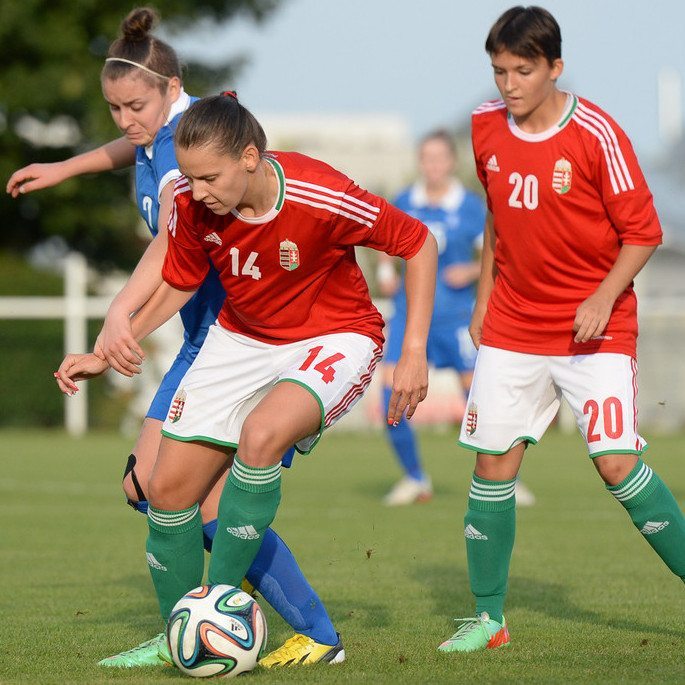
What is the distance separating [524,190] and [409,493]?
5.72m

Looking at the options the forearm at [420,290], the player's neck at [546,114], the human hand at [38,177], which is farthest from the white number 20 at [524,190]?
the human hand at [38,177]

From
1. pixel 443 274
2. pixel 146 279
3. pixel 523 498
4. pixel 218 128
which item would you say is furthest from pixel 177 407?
pixel 523 498

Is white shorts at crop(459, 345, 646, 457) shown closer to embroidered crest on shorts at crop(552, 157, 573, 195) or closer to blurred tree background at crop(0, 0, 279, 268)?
embroidered crest on shorts at crop(552, 157, 573, 195)

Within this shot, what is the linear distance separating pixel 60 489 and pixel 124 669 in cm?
748

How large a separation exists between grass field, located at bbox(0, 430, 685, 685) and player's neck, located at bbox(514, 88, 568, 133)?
1.94 metres

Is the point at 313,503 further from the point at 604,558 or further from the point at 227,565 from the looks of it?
the point at 227,565

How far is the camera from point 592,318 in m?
4.82

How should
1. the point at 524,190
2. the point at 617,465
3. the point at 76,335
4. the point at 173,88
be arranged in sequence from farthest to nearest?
the point at 76,335, the point at 173,88, the point at 524,190, the point at 617,465

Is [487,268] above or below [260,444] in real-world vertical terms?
above

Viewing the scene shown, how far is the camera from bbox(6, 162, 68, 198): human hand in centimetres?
573

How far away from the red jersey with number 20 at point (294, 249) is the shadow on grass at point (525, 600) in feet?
5.29

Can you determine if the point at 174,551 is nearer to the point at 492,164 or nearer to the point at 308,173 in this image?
the point at 308,173

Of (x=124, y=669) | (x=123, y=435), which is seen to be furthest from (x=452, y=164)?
(x=123, y=435)

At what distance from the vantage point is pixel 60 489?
12.0m
